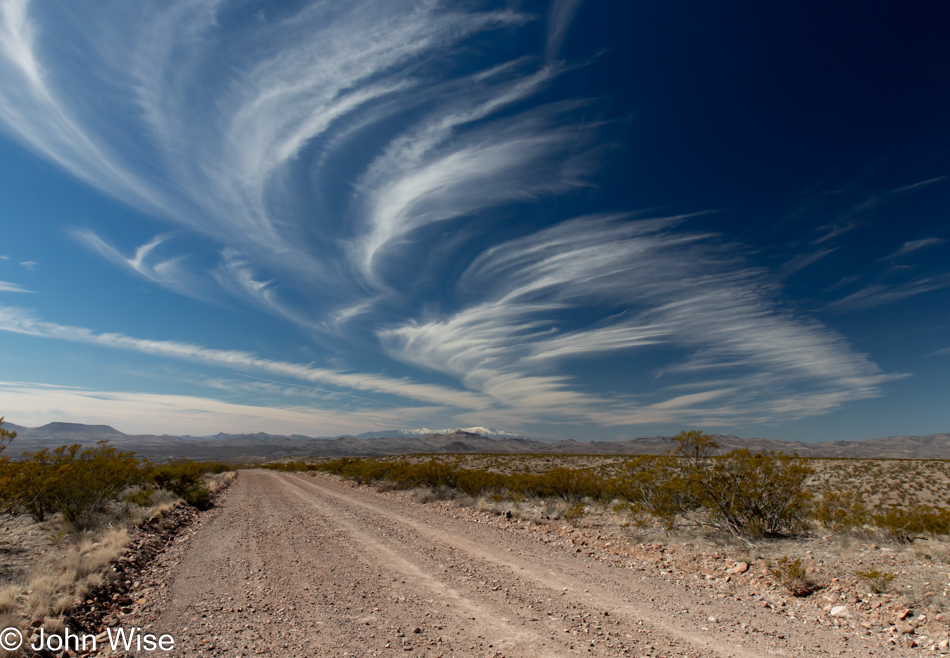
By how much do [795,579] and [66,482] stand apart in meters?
18.9

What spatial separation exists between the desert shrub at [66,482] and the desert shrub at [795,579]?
16707mm

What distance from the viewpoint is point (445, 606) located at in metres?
6.54

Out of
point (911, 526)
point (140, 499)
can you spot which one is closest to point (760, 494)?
point (911, 526)

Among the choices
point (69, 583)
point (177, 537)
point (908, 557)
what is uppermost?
point (908, 557)

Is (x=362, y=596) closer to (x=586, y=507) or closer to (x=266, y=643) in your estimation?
(x=266, y=643)

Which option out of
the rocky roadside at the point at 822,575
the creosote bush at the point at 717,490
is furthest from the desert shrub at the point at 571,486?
the rocky roadside at the point at 822,575

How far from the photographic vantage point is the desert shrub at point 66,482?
11.4 meters

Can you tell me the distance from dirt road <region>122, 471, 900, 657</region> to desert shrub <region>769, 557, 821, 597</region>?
100cm

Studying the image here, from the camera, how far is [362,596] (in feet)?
23.1

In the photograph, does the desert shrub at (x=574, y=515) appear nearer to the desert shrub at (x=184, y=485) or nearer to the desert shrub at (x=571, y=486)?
the desert shrub at (x=571, y=486)

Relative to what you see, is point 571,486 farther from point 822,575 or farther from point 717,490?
point 822,575

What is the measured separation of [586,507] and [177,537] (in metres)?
14.2

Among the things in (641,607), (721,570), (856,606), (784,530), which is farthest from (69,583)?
(784,530)

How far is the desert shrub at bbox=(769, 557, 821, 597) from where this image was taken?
22.2 ft
